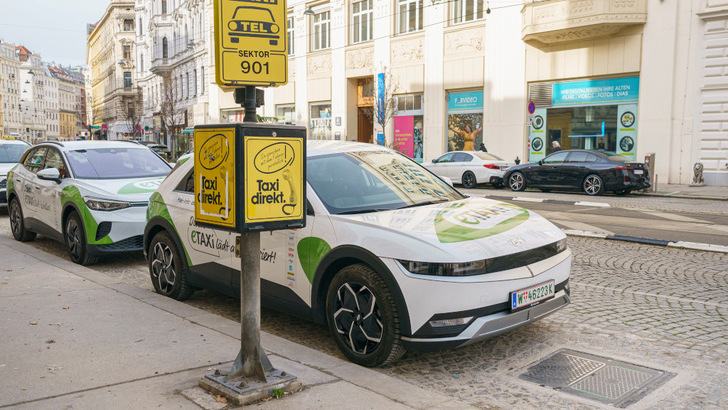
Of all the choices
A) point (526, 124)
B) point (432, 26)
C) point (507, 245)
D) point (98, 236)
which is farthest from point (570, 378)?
point (432, 26)

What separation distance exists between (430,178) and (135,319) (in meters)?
Result: 2.86

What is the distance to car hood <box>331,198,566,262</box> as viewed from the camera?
13.6ft

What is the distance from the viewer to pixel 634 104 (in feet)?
76.2

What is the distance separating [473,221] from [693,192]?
17.6 meters

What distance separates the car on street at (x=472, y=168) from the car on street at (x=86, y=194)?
47.8ft

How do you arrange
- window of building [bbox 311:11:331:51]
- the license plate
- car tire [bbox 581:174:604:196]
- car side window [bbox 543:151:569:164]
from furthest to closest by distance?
window of building [bbox 311:11:331:51] < car side window [bbox 543:151:569:164] < car tire [bbox 581:174:604:196] < the license plate

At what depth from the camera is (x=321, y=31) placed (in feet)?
121

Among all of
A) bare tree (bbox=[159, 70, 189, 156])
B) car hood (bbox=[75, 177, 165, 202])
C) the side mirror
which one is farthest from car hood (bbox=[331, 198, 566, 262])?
bare tree (bbox=[159, 70, 189, 156])

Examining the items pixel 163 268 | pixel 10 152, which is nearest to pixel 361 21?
pixel 10 152

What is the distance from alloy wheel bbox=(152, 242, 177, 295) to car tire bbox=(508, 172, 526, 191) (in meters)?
16.2

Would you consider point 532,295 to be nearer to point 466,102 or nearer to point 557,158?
point 557,158

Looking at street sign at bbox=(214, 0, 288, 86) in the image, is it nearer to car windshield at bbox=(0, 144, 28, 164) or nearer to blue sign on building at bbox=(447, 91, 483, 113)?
car windshield at bbox=(0, 144, 28, 164)

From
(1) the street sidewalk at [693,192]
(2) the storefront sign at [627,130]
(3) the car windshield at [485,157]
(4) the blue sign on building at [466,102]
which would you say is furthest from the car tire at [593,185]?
(4) the blue sign on building at [466,102]

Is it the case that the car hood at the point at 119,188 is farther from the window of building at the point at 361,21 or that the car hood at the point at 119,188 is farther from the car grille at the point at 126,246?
Answer: the window of building at the point at 361,21
